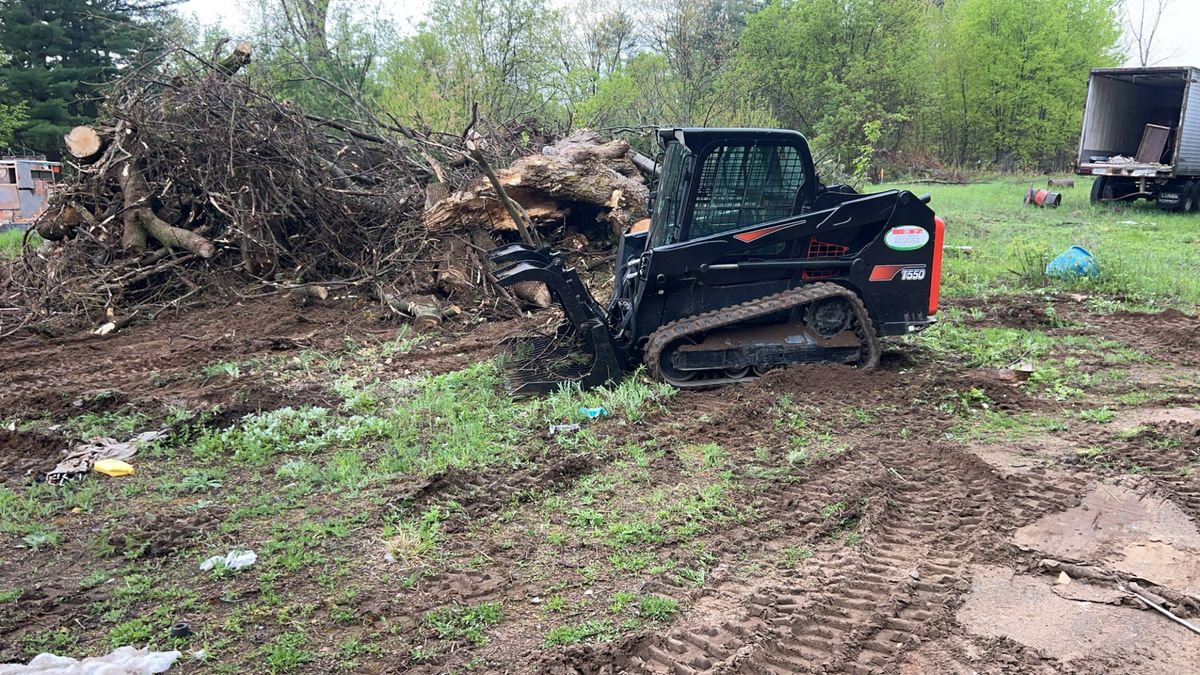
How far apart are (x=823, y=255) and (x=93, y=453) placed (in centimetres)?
499

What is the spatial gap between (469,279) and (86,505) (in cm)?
528

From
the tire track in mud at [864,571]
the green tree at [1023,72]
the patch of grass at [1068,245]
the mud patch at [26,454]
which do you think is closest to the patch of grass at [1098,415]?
the tire track in mud at [864,571]

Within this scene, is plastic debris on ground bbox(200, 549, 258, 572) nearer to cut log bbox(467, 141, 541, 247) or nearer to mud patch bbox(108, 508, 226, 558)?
mud patch bbox(108, 508, 226, 558)

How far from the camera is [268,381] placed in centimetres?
657

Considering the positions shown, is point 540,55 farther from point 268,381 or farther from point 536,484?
point 536,484

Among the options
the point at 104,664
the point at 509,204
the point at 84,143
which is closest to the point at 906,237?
the point at 509,204

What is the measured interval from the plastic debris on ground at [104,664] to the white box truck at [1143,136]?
17970 millimetres

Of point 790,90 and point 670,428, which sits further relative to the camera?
point 790,90

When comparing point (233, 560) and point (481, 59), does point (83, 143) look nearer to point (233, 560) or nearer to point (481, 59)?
point (233, 560)

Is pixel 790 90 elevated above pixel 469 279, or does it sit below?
above

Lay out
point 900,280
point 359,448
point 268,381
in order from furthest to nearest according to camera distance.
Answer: point 268,381 < point 900,280 < point 359,448

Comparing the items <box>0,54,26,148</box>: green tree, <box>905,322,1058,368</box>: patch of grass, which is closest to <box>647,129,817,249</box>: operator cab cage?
<box>905,322,1058,368</box>: patch of grass

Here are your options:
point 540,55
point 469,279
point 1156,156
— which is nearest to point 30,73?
point 540,55

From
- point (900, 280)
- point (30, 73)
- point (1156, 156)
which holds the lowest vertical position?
point (900, 280)
